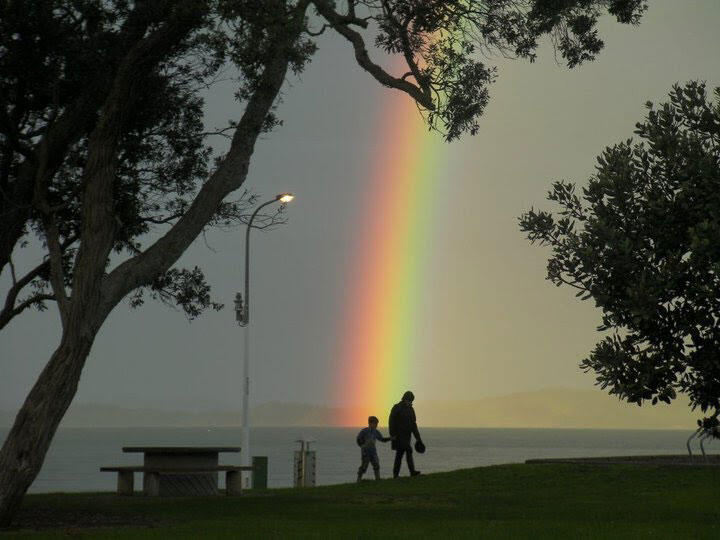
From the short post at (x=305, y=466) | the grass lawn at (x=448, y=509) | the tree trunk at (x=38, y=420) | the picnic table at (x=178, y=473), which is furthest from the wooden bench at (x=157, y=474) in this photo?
the tree trunk at (x=38, y=420)

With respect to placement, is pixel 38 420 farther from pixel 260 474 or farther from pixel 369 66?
pixel 260 474

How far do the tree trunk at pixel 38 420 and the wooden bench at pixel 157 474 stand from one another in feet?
16.9

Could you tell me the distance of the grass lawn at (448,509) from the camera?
1437 centimetres

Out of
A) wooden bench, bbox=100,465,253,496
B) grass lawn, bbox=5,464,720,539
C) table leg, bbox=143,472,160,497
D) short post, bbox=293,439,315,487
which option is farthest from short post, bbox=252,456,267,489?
table leg, bbox=143,472,160,497

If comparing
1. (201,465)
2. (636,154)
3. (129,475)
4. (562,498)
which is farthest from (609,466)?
(636,154)

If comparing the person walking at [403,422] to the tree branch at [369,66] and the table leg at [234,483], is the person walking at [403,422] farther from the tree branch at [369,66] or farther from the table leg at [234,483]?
the tree branch at [369,66]

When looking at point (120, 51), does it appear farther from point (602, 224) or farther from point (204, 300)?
point (602, 224)

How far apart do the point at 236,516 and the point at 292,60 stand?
7698 mm

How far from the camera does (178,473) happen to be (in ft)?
75.8

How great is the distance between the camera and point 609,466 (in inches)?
959

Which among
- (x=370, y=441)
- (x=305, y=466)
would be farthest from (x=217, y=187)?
(x=305, y=466)

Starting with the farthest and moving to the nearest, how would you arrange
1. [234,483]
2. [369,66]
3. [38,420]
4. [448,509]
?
1. [234,483]
2. [369,66]
3. [448,509]
4. [38,420]

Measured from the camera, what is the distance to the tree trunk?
54.1 ft

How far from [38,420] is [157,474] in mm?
7225
